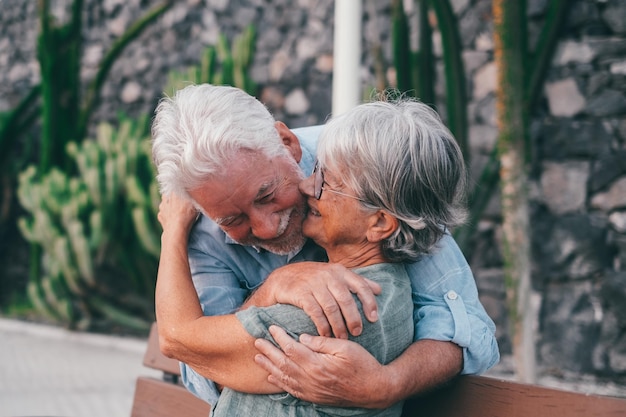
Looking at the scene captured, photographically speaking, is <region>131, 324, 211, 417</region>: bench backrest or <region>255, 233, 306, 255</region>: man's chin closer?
<region>255, 233, 306, 255</region>: man's chin

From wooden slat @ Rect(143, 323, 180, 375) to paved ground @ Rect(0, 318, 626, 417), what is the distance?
1893mm

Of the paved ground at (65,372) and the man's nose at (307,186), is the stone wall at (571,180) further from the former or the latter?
the man's nose at (307,186)

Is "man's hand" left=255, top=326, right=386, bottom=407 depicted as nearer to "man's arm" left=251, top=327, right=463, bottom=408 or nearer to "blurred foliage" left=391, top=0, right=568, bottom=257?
"man's arm" left=251, top=327, right=463, bottom=408

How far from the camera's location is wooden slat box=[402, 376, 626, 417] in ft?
5.60

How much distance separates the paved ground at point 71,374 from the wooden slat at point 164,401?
73.2 inches

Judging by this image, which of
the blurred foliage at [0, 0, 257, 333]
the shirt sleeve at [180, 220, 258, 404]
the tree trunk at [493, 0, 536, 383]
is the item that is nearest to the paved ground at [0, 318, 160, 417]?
the blurred foliage at [0, 0, 257, 333]

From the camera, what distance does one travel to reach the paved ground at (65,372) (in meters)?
4.92

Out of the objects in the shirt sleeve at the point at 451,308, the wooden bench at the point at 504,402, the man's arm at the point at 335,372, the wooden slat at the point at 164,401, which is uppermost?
the shirt sleeve at the point at 451,308

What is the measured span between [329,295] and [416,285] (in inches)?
13.5

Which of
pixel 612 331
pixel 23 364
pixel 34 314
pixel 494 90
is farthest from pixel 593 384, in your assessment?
pixel 34 314

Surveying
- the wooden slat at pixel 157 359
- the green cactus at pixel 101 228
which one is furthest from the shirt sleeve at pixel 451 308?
the green cactus at pixel 101 228

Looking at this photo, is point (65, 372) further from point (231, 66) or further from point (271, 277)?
point (271, 277)

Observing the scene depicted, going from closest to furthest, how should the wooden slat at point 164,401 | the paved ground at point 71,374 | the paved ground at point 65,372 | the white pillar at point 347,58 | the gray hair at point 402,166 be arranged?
the gray hair at point 402,166 → the wooden slat at point 164,401 → the white pillar at point 347,58 → the paved ground at point 71,374 → the paved ground at point 65,372

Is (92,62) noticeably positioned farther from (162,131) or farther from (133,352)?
(162,131)
